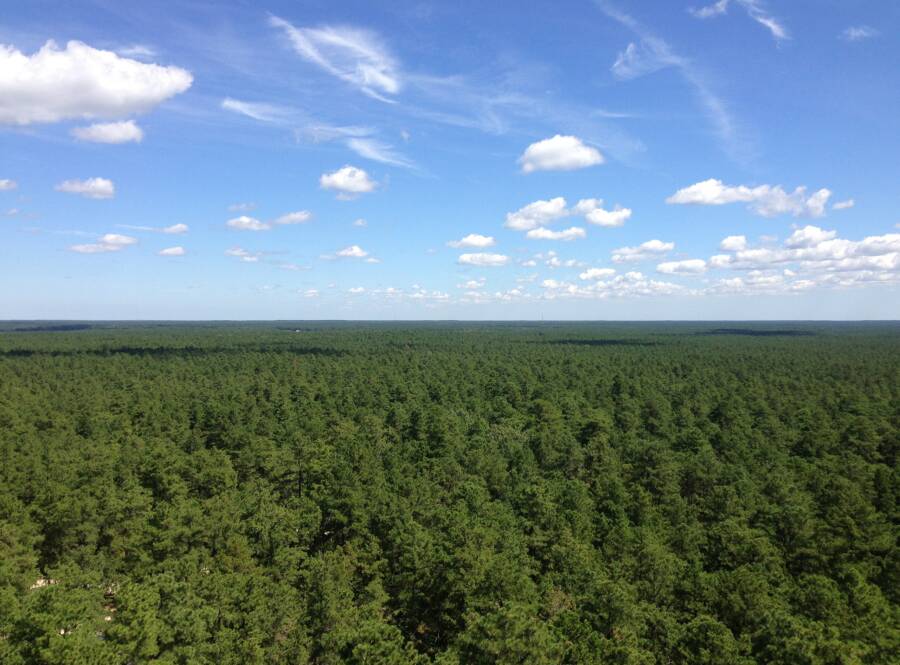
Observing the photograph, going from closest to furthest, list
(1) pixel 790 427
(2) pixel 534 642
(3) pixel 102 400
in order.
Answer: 1. (2) pixel 534 642
2. (1) pixel 790 427
3. (3) pixel 102 400

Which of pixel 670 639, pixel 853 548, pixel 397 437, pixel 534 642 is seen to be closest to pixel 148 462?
pixel 397 437

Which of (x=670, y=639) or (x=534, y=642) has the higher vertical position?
(x=534, y=642)

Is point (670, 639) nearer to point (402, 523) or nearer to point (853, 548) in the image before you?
point (402, 523)

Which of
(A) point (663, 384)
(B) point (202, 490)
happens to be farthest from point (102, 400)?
(A) point (663, 384)

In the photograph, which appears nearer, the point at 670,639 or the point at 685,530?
the point at 670,639

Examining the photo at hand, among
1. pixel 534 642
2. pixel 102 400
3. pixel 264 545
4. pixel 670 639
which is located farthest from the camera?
pixel 102 400

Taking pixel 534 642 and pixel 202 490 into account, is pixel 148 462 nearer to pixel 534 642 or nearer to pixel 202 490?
pixel 202 490
